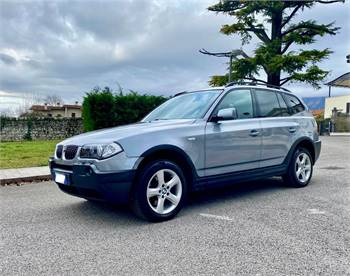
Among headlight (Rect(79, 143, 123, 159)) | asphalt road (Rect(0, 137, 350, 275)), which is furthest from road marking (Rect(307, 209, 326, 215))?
headlight (Rect(79, 143, 123, 159))

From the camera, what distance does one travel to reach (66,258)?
326 centimetres

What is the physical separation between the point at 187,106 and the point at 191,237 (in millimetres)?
2241

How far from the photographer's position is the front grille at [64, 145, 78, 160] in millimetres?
4291

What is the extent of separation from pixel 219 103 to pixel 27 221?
3.10m

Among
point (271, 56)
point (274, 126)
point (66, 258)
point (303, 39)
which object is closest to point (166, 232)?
point (66, 258)

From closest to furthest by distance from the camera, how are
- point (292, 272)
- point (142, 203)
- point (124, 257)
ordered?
point (292, 272) < point (124, 257) < point (142, 203)

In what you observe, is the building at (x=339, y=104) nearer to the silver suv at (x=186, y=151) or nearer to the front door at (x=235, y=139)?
the silver suv at (x=186, y=151)

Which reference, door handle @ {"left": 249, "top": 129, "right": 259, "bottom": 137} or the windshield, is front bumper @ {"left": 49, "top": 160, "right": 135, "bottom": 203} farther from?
door handle @ {"left": 249, "top": 129, "right": 259, "bottom": 137}

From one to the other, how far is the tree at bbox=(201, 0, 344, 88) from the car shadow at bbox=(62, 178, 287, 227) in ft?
57.6

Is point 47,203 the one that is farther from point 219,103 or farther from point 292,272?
point 292,272

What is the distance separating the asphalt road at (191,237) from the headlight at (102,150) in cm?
88

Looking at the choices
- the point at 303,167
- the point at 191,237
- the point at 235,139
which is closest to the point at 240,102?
the point at 235,139

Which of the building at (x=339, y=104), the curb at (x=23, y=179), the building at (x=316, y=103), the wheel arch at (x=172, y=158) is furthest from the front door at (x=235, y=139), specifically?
the building at (x=316, y=103)

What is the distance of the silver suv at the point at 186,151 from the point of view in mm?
4055
